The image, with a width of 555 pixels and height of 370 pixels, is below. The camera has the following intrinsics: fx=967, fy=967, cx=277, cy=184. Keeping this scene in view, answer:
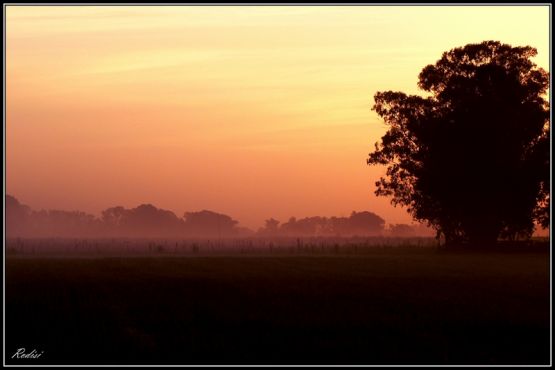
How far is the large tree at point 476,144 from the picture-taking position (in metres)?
72.6

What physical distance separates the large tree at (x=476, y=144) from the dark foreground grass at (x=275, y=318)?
30.7 metres

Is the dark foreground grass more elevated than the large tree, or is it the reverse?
the large tree

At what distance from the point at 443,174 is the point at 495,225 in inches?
241

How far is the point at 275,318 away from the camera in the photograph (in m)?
28.5

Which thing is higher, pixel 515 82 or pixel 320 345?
pixel 515 82

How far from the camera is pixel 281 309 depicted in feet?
99.3

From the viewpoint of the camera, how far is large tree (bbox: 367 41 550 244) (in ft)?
238

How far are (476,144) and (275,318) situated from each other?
47.9 metres

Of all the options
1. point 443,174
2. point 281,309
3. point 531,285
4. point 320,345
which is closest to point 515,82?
point 443,174

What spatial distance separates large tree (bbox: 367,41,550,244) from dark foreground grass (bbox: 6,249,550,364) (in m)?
30.7

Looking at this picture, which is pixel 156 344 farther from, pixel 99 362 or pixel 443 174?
Result: pixel 443 174

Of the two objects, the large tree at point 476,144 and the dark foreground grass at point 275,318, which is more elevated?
the large tree at point 476,144

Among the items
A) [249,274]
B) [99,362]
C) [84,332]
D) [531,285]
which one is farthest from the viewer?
[249,274]

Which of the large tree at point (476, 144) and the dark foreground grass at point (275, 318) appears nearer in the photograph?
the dark foreground grass at point (275, 318)
